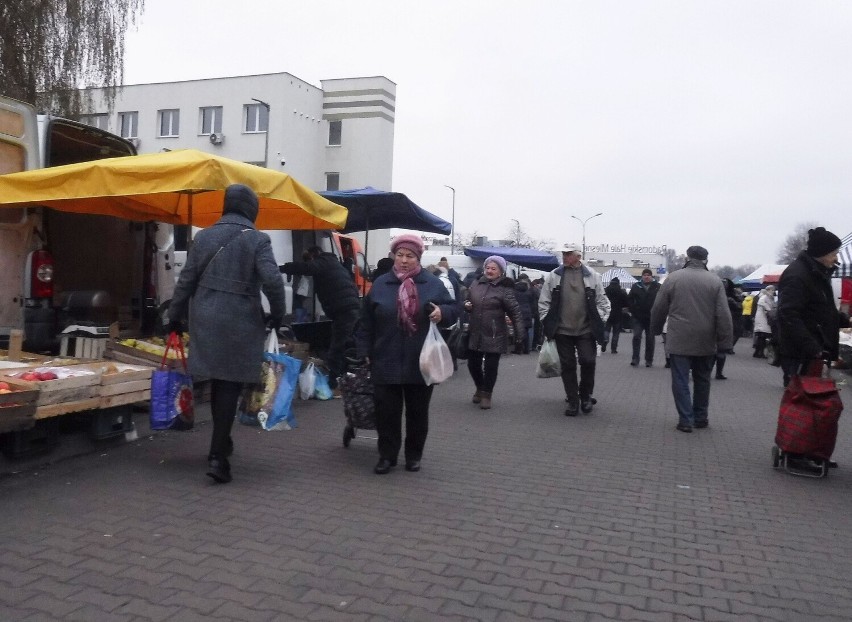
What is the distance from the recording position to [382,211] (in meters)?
13.2

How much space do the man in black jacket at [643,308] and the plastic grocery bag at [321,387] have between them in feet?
27.6

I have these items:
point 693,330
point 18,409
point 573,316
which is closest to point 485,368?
point 573,316

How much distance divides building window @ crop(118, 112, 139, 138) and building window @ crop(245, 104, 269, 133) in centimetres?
683

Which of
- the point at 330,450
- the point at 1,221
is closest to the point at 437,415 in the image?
the point at 330,450

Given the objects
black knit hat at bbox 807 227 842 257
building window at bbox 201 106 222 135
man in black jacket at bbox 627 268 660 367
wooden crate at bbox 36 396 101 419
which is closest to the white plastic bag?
wooden crate at bbox 36 396 101 419

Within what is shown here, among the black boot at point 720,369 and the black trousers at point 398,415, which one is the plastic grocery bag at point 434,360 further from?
the black boot at point 720,369

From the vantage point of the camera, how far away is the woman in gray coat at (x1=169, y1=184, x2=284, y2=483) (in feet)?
18.2

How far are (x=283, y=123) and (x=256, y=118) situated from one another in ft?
6.38

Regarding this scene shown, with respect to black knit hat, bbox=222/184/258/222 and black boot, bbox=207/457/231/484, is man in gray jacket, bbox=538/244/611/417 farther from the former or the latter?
black boot, bbox=207/457/231/484

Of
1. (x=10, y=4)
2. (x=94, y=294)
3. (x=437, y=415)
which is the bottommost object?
(x=437, y=415)

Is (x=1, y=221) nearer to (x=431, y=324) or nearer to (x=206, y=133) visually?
(x=431, y=324)

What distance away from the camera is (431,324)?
5.99m

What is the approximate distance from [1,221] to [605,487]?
19.0 feet

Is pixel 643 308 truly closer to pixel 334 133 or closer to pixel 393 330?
pixel 393 330
